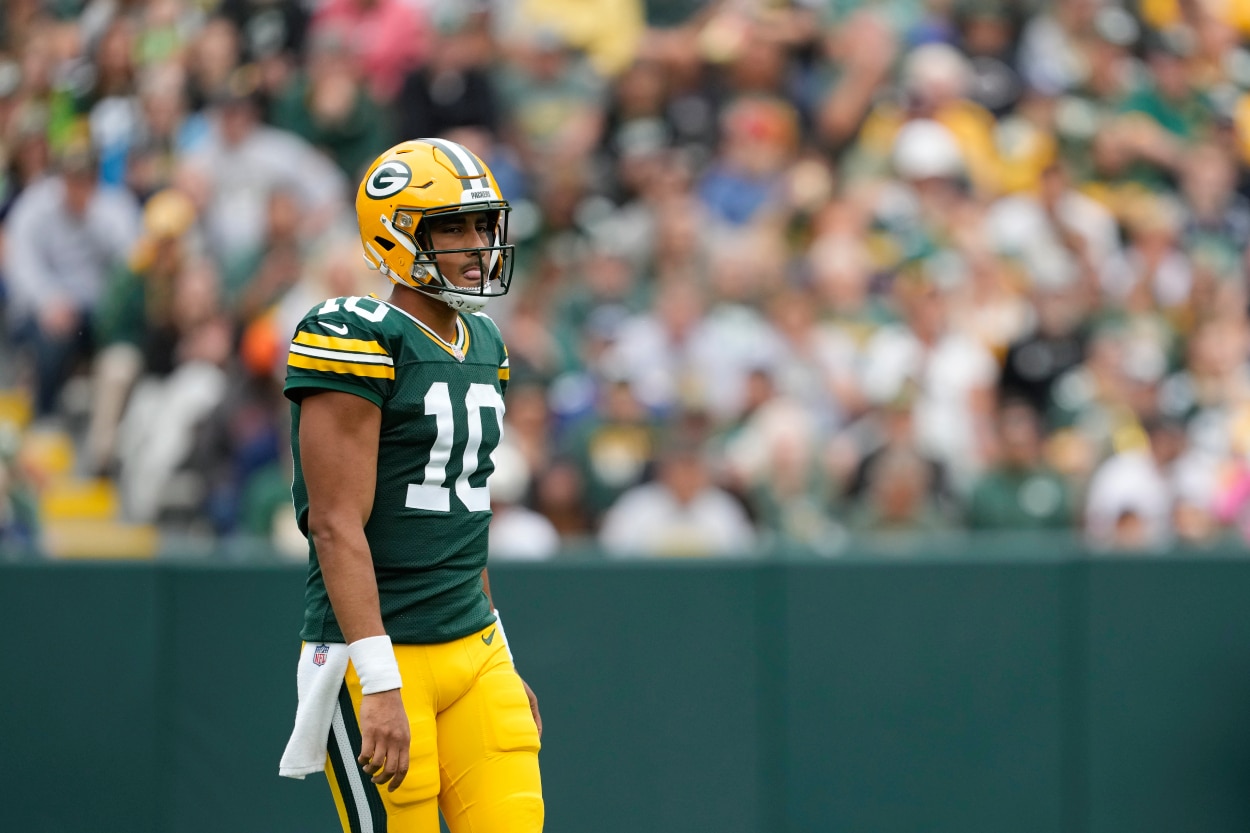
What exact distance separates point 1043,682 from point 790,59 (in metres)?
5.22

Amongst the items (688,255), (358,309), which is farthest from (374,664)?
(688,255)

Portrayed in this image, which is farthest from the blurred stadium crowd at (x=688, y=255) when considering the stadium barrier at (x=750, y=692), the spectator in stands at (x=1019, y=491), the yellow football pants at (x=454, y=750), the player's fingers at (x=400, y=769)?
the player's fingers at (x=400, y=769)

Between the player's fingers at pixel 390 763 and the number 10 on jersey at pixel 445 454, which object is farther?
the number 10 on jersey at pixel 445 454

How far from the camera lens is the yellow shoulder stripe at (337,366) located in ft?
10.3

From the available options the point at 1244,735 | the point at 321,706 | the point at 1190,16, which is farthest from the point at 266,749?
the point at 1190,16

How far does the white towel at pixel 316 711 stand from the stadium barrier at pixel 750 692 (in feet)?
5.73

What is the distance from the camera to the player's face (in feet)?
11.0

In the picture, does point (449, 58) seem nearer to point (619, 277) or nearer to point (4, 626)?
point (619, 277)

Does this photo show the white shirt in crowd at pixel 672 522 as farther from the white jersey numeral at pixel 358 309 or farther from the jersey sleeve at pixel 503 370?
the white jersey numeral at pixel 358 309

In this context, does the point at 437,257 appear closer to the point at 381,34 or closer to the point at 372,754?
the point at 372,754

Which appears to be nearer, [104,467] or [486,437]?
[486,437]

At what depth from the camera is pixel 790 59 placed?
369 inches

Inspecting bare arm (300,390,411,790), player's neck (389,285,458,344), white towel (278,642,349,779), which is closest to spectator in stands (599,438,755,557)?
player's neck (389,285,458,344)

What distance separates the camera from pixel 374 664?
10.2 feet
